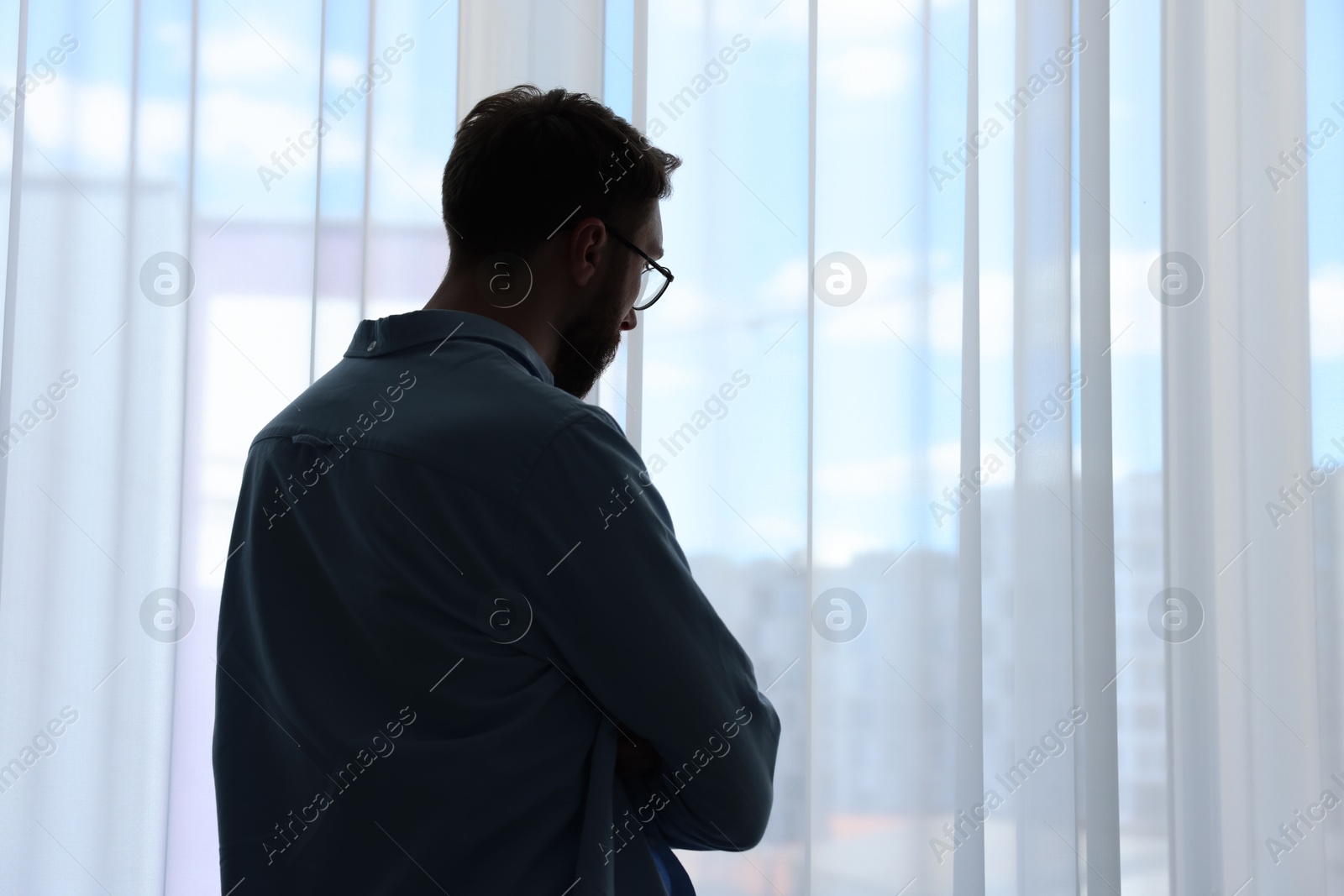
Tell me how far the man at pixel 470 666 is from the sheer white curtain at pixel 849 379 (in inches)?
33.6

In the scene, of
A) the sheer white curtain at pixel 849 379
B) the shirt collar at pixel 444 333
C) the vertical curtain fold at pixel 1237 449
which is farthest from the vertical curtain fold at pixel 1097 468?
the shirt collar at pixel 444 333

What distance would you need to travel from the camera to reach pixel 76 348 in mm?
1544

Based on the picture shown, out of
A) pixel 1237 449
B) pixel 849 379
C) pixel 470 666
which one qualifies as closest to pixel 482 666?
pixel 470 666

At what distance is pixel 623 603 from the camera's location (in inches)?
27.1

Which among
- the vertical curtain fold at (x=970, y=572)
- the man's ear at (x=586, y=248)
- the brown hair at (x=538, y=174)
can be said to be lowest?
the vertical curtain fold at (x=970, y=572)

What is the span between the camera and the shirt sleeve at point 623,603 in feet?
2.24

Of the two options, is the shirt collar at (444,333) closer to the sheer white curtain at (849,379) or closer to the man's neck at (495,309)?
the man's neck at (495,309)


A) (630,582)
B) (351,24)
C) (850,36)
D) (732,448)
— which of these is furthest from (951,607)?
(351,24)

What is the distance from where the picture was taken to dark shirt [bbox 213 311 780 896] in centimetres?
68

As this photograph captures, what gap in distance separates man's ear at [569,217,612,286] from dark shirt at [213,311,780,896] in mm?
160

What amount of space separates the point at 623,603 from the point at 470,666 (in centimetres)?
11

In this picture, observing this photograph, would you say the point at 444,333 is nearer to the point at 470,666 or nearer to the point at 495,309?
the point at 495,309

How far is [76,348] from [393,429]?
1079 millimetres

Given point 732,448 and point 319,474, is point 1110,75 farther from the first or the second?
point 319,474
